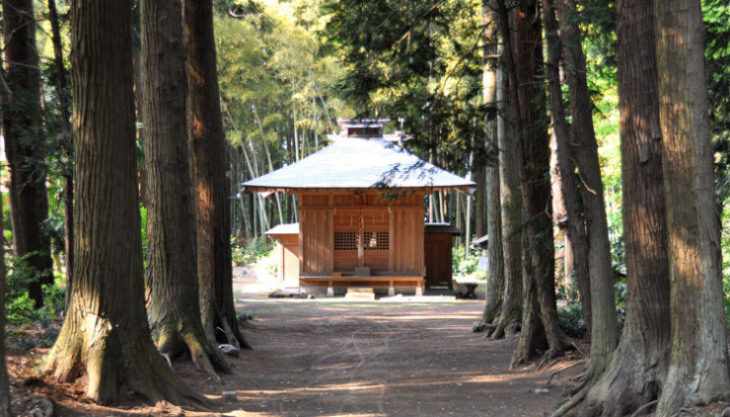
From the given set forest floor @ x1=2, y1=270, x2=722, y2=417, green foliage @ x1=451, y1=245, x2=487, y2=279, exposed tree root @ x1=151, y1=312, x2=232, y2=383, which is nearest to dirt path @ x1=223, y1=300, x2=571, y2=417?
forest floor @ x1=2, y1=270, x2=722, y2=417

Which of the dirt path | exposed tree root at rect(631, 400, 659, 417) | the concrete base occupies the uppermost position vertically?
the concrete base

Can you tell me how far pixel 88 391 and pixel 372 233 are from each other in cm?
1854

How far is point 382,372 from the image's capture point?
10234 mm

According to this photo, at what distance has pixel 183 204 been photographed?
30.7 ft

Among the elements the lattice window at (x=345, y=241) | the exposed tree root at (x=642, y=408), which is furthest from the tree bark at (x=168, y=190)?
the lattice window at (x=345, y=241)

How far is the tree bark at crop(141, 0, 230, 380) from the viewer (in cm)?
919

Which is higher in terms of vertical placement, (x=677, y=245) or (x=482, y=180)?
(x=482, y=180)

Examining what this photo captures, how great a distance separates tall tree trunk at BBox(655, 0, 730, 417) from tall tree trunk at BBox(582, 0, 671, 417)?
723 mm

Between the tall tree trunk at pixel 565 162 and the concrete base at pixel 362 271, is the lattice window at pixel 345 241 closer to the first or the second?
the concrete base at pixel 362 271

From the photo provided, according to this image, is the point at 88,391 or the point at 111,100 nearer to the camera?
the point at 88,391

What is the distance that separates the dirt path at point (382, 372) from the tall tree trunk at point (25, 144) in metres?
4.20

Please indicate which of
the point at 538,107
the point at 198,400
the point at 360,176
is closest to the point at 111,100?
the point at 198,400

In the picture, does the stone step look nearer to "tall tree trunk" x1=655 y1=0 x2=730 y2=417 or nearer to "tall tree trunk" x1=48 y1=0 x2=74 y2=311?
"tall tree trunk" x1=48 y1=0 x2=74 y2=311

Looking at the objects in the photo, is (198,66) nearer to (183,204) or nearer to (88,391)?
(183,204)
